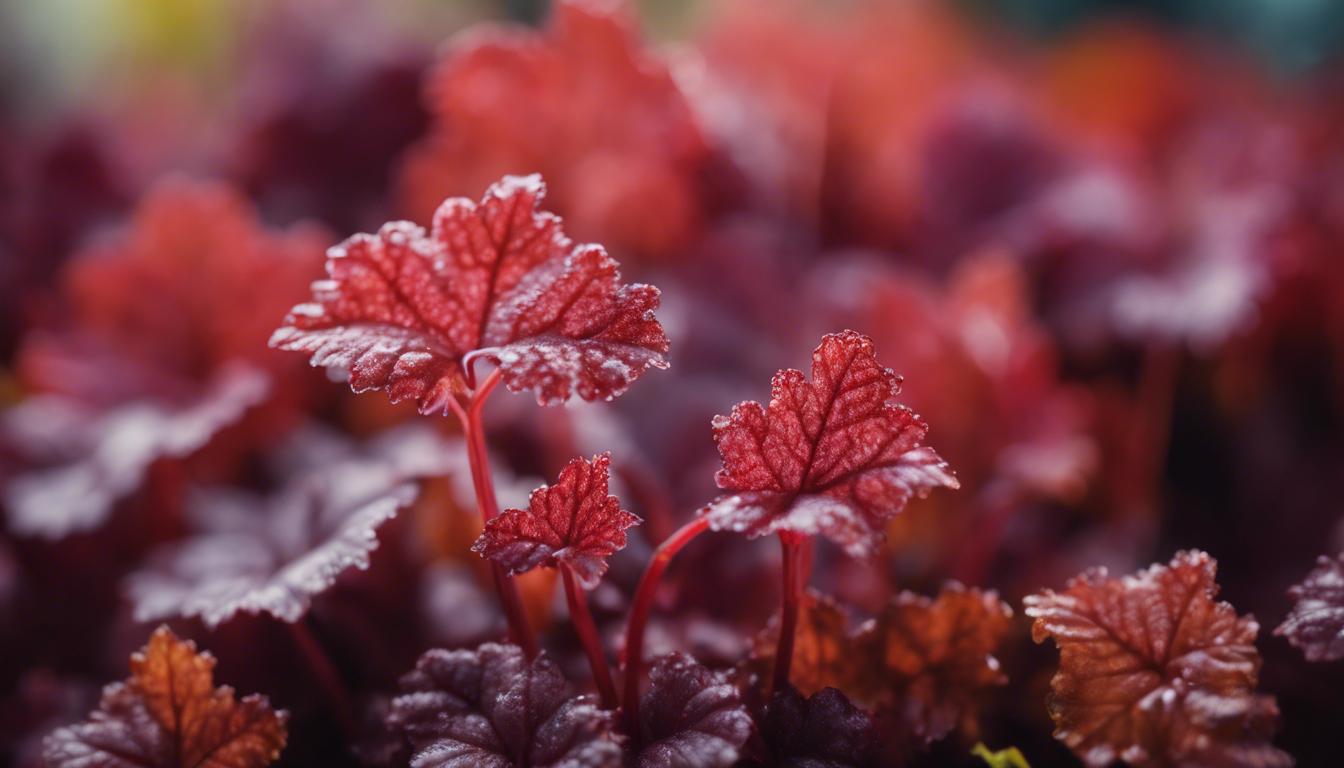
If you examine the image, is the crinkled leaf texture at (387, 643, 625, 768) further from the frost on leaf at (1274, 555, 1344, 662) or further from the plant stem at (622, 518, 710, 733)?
the frost on leaf at (1274, 555, 1344, 662)

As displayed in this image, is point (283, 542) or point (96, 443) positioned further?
point (96, 443)

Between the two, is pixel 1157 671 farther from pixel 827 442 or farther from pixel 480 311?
pixel 480 311

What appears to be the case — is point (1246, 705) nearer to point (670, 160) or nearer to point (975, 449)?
point (975, 449)

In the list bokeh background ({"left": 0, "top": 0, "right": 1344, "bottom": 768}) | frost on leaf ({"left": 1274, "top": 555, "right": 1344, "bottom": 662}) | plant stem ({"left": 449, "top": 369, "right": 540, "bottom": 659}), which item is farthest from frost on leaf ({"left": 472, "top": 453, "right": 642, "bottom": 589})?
frost on leaf ({"left": 1274, "top": 555, "right": 1344, "bottom": 662})

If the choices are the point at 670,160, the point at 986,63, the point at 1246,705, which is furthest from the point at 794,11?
the point at 1246,705

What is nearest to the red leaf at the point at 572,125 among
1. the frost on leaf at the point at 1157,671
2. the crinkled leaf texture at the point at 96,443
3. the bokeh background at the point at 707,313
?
the bokeh background at the point at 707,313

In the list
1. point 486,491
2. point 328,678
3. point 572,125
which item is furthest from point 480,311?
point 572,125
